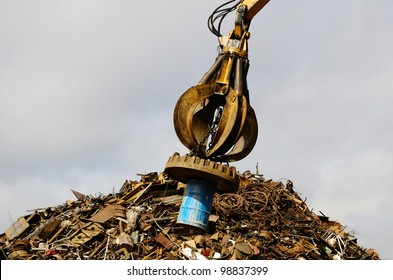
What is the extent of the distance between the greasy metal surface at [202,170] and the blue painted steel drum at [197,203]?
0.12 m

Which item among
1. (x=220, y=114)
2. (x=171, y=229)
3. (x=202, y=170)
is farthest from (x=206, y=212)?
(x=171, y=229)

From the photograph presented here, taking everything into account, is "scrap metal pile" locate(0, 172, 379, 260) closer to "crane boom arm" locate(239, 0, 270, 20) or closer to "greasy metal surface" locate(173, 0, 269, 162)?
"greasy metal surface" locate(173, 0, 269, 162)

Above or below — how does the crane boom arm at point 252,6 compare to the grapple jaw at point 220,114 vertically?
A: above

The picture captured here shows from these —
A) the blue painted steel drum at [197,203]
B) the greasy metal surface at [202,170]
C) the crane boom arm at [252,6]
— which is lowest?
the blue painted steel drum at [197,203]

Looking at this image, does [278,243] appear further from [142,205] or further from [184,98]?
[184,98]

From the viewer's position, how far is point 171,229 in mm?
15125

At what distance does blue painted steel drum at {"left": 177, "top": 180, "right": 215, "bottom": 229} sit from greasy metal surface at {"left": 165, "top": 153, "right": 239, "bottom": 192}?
0.41ft

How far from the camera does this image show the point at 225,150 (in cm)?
1145

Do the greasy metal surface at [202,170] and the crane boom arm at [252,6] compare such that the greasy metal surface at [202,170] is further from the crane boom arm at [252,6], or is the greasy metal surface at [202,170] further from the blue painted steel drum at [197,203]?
the crane boom arm at [252,6]

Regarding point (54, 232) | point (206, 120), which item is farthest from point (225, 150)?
point (54, 232)

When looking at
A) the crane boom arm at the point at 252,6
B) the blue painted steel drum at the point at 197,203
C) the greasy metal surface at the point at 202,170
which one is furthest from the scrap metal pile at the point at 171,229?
the crane boom arm at the point at 252,6

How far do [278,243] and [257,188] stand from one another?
280cm

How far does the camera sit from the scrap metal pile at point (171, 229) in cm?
1445

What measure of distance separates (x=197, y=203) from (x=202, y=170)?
2.51 ft
